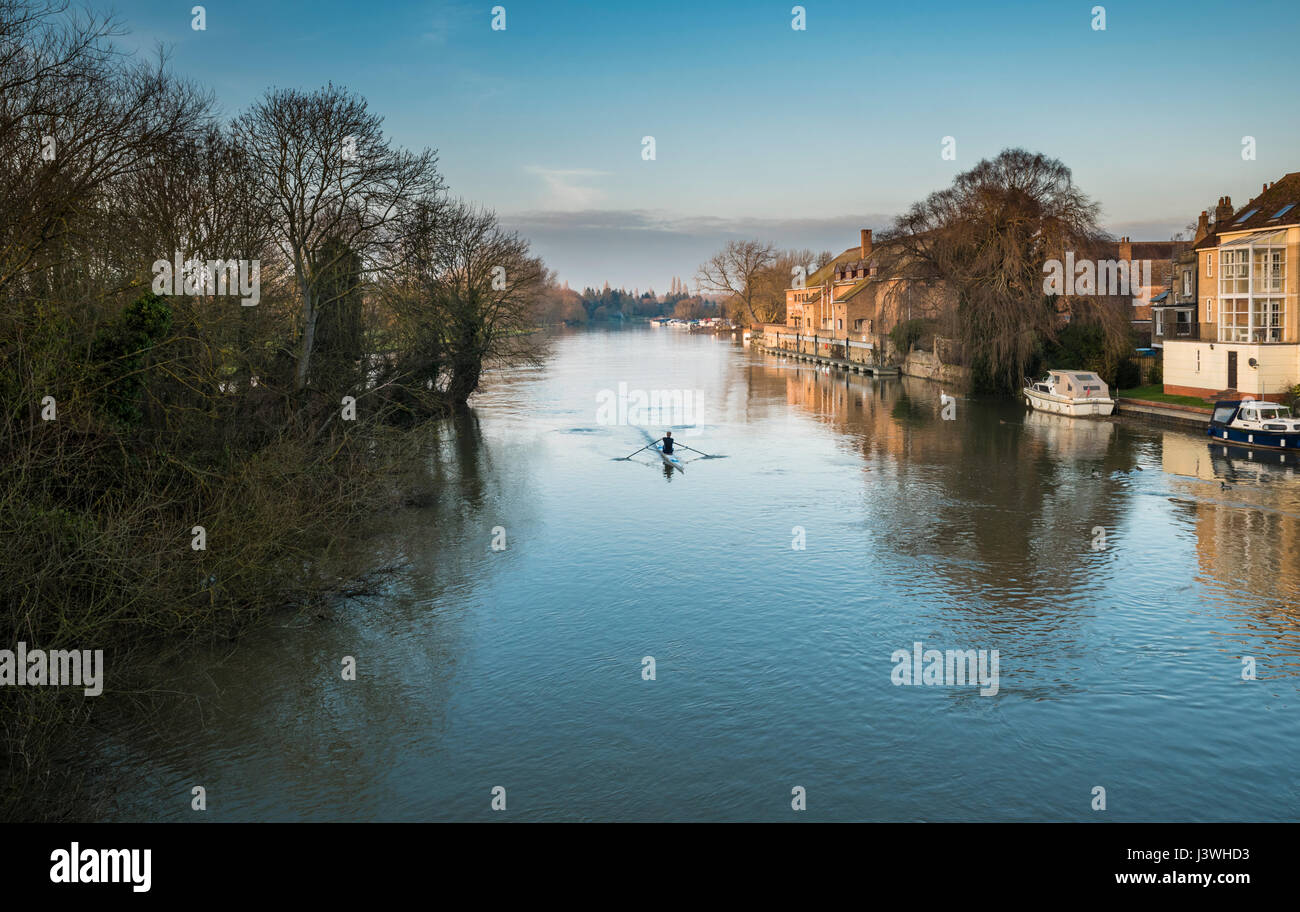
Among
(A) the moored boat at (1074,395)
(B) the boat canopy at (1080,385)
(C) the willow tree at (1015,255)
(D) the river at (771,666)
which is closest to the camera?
(D) the river at (771,666)

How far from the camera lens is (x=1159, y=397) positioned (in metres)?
42.4

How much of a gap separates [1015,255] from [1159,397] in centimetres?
939

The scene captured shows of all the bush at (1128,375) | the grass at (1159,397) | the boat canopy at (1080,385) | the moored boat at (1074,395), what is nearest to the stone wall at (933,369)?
the moored boat at (1074,395)

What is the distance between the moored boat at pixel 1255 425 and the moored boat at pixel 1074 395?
6.99 m

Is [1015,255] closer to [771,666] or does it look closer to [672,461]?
[672,461]

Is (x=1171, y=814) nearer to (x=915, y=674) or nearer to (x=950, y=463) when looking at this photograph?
(x=915, y=674)

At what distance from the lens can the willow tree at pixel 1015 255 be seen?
46156 mm

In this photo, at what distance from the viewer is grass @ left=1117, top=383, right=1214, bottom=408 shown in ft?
128

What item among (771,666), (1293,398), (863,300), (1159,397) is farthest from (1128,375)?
(863,300)

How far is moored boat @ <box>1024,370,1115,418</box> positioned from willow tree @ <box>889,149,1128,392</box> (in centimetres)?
313

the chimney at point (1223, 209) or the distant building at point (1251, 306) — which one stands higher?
A: the chimney at point (1223, 209)

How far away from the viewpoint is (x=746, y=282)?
13800 centimetres

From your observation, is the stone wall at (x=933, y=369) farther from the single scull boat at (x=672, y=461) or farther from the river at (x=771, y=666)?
Result: the river at (x=771, y=666)
